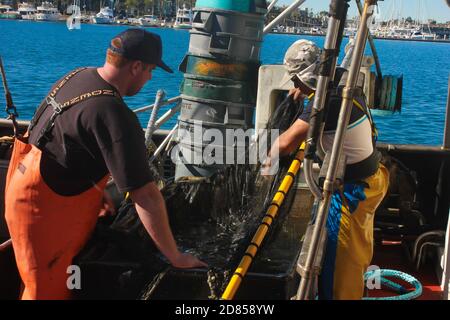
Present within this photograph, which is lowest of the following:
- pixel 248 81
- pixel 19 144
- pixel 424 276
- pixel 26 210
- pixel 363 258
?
pixel 424 276

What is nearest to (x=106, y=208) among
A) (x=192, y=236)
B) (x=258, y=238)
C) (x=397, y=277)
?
(x=192, y=236)

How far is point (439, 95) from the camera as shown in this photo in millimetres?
33688

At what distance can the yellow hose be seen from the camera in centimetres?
253

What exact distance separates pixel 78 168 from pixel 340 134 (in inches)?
48.1

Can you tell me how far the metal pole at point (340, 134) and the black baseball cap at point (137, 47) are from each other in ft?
3.16

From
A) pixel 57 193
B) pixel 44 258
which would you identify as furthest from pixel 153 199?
pixel 44 258

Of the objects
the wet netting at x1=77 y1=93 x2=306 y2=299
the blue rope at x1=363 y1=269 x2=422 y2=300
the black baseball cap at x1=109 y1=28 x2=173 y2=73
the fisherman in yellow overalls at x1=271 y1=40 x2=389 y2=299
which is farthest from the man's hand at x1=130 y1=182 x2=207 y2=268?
the blue rope at x1=363 y1=269 x2=422 y2=300

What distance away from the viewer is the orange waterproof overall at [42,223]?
2787 millimetres

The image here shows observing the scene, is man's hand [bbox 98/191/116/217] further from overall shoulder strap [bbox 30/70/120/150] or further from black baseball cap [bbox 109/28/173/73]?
black baseball cap [bbox 109/28/173/73]

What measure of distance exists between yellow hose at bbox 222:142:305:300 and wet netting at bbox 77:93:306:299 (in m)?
0.15

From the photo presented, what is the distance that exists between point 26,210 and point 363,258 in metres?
2.02

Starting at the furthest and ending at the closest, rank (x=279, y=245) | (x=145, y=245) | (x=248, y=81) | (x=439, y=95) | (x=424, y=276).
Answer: (x=439, y=95) < (x=424, y=276) < (x=248, y=81) < (x=279, y=245) < (x=145, y=245)
